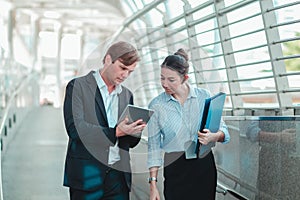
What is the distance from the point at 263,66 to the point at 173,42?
10.7ft

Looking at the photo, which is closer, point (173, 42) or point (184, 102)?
point (184, 102)

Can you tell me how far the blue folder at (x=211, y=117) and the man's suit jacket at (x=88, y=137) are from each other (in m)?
0.34

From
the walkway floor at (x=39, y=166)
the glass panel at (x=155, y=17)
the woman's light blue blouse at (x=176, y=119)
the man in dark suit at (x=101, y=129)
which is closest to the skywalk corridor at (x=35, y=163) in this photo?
the walkway floor at (x=39, y=166)

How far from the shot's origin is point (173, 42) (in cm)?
354

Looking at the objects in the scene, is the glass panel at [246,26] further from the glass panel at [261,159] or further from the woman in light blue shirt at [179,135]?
the woman in light blue shirt at [179,135]

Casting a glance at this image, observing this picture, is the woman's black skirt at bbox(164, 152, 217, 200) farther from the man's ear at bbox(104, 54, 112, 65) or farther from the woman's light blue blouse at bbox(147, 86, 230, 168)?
the man's ear at bbox(104, 54, 112, 65)

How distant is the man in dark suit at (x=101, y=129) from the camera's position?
274 centimetres

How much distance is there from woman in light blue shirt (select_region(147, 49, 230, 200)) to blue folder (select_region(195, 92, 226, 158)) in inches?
1.1

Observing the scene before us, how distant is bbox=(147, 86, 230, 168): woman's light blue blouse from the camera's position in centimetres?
285

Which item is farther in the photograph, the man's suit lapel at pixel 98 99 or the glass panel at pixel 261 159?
the glass panel at pixel 261 159

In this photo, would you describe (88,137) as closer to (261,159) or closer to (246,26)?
(261,159)

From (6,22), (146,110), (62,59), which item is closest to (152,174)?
(146,110)

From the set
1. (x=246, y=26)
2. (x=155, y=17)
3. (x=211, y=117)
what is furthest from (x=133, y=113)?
(x=246, y=26)

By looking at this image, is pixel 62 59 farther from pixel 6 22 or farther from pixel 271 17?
pixel 271 17
